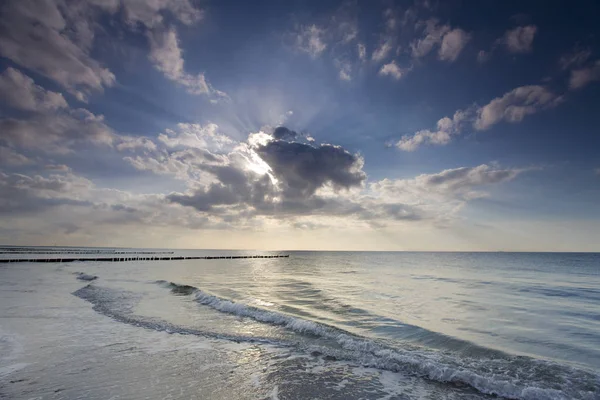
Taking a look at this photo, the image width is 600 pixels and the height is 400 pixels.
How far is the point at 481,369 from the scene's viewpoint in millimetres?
11141

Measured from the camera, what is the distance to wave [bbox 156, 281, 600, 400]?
9594 mm

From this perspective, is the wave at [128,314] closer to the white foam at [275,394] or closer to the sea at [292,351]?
the sea at [292,351]

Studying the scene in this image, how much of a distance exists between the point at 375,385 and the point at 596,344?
43.5 feet

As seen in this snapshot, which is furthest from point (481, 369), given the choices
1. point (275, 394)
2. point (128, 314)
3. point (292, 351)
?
point (128, 314)

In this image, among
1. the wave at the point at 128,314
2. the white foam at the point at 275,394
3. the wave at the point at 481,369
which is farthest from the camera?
the wave at the point at 128,314

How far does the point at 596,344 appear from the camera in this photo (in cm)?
1505

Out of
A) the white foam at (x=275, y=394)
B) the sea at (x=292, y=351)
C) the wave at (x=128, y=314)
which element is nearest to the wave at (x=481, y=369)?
the sea at (x=292, y=351)

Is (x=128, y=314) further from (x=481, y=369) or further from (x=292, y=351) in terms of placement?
(x=481, y=369)

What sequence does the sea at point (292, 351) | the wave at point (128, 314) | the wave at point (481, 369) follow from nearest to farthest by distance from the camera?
1. the sea at point (292, 351)
2. the wave at point (481, 369)
3. the wave at point (128, 314)

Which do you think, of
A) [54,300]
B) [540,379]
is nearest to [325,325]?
[540,379]

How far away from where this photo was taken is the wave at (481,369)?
959cm

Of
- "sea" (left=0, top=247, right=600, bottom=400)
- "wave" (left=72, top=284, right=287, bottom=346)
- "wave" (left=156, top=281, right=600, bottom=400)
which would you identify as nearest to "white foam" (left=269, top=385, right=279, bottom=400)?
"sea" (left=0, top=247, right=600, bottom=400)

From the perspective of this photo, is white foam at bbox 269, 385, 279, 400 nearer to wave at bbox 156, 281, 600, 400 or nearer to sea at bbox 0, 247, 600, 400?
sea at bbox 0, 247, 600, 400

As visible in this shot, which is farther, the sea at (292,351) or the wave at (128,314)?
the wave at (128,314)
